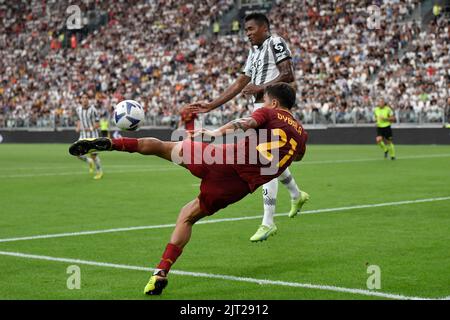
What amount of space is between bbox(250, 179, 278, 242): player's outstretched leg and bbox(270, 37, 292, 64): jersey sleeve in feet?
5.01

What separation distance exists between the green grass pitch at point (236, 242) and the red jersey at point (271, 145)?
0.96m

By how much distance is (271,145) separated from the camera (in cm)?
734

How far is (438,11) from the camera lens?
39.3 metres

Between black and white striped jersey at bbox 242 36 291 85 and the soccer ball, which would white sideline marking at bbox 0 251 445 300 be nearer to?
the soccer ball

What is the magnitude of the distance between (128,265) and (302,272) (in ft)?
5.81

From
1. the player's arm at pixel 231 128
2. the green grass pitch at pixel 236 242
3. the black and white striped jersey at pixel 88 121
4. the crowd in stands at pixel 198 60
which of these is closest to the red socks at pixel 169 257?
the green grass pitch at pixel 236 242

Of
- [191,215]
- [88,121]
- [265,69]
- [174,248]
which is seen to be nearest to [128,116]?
[265,69]

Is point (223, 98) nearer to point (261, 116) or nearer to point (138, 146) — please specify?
point (261, 116)

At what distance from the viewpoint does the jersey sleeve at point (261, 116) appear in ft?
23.4

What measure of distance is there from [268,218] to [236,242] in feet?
1.57

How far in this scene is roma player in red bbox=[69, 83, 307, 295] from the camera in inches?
274
